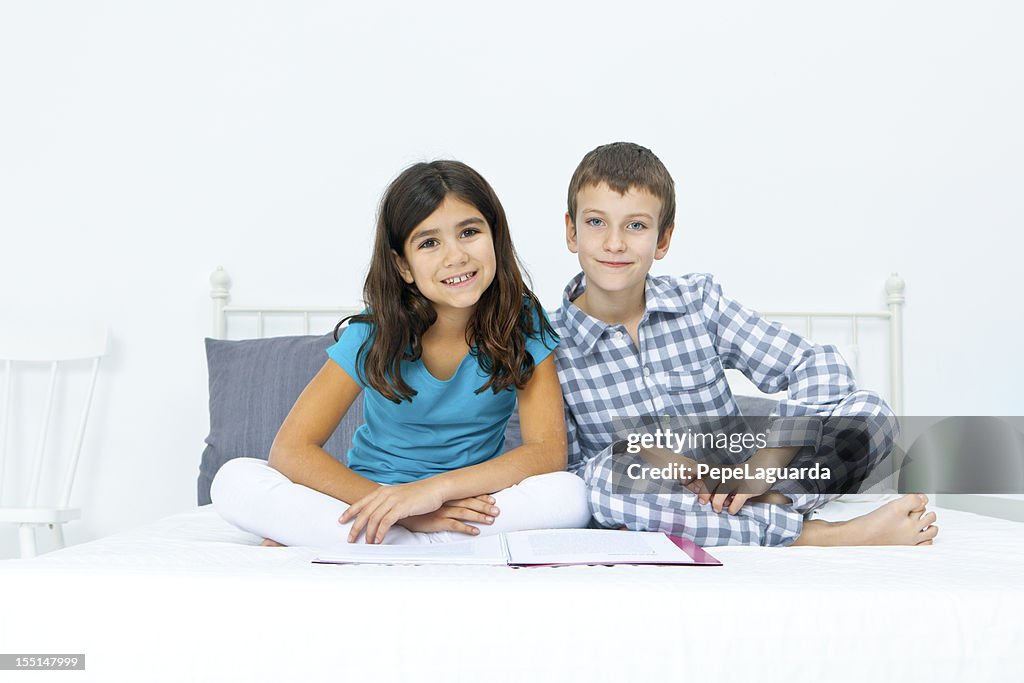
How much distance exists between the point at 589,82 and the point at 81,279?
3.98 ft

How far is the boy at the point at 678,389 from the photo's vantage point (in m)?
1.03

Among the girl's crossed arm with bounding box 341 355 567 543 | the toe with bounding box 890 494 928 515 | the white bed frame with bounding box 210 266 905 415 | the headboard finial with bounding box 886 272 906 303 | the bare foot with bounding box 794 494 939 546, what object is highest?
the headboard finial with bounding box 886 272 906 303

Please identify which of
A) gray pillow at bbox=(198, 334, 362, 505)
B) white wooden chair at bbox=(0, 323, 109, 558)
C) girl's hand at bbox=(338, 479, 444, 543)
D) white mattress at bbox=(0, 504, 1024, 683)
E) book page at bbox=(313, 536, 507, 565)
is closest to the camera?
white mattress at bbox=(0, 504, 1024, 683)

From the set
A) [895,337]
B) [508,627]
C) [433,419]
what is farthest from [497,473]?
[895,337]

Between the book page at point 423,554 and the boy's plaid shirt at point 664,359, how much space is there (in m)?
0.40

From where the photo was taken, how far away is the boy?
103cm

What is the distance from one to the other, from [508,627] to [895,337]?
153 cm

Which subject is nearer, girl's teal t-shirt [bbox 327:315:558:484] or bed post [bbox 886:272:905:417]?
girl's teal t-shirt [bbox 327:315:558:484]

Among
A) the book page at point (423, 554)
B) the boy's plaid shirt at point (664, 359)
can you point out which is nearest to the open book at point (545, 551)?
the book page at point (423, 554)

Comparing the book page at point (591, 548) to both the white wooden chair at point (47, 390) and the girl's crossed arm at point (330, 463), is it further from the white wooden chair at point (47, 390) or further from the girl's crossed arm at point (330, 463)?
the white wooden chair at point (47, 390)

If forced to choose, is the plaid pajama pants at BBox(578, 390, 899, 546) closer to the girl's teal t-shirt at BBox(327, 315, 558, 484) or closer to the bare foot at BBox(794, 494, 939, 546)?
the bare foot at BBox(794, 494, 939, 546)

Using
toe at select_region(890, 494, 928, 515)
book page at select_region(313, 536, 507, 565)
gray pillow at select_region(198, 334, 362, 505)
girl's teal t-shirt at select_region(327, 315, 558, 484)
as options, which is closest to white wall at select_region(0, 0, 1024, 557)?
gray pillow at select_region(198, 334, 362, 505)

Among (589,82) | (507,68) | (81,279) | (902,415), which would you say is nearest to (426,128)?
(507,68)

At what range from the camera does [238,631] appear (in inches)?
27.2
